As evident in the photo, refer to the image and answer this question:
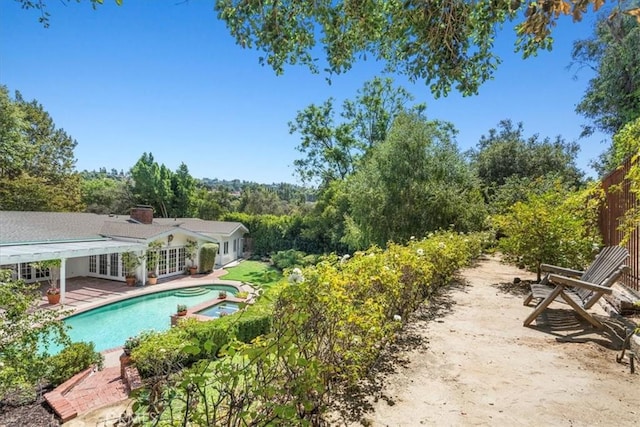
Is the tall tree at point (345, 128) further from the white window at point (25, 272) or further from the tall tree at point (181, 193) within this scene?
the white window at point (25, 272)

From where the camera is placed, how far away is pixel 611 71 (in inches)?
595

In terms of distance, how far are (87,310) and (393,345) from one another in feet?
41.5

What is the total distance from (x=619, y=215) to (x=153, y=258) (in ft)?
59.9

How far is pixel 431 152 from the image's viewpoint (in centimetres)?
1395

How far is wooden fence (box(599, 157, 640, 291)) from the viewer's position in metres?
5.46

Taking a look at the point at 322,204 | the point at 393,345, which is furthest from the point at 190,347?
the point at 322,204

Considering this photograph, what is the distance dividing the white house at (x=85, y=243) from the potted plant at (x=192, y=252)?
0.16m

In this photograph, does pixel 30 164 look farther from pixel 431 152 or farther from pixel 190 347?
pixel 190 347

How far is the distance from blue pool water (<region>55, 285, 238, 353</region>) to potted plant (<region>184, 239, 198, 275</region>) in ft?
12.6

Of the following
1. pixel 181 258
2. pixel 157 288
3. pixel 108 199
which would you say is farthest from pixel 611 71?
→ pixel 108 199

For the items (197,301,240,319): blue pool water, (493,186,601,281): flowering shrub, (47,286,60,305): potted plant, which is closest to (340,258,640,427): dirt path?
(493,186,601,281): flowering shrub

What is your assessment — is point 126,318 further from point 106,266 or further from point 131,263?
point 106,266

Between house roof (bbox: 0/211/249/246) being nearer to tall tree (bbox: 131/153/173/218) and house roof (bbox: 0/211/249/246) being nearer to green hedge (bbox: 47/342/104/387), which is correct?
green hedge (bbox: 47/342/104/387)

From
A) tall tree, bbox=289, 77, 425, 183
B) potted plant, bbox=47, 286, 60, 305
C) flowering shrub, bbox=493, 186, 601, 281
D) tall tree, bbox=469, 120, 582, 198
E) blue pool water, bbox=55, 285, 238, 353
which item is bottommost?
blue pool water, bbox=55, 285, 238, 353
